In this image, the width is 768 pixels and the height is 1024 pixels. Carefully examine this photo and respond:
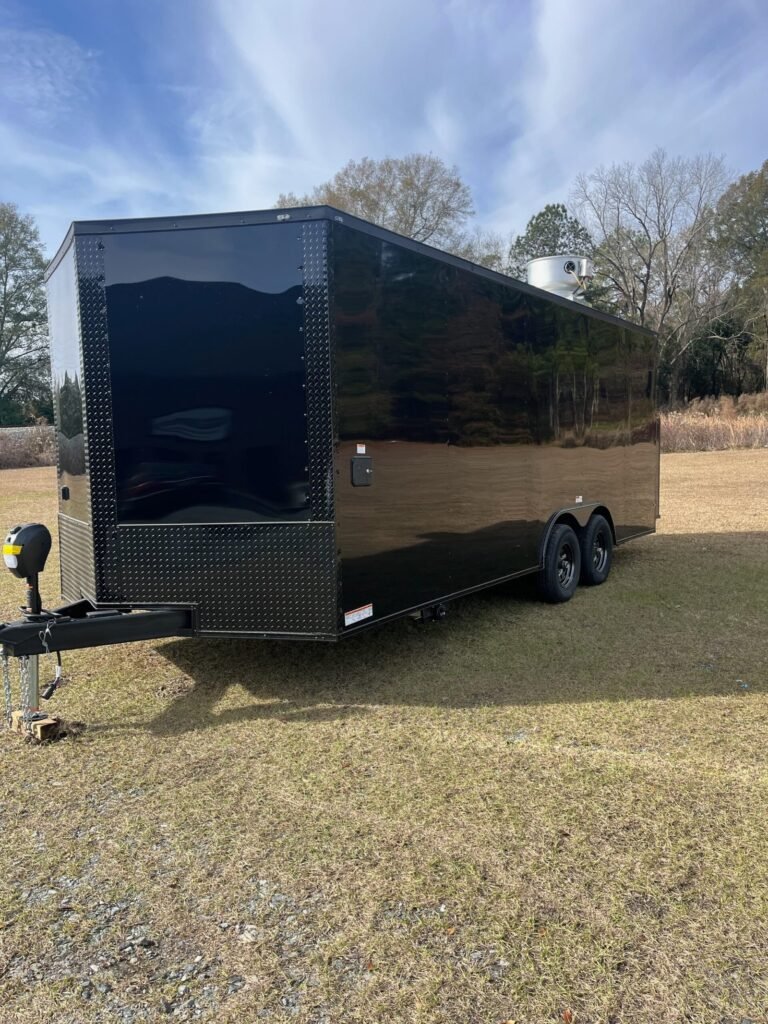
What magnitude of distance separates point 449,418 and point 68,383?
2526 millimetres

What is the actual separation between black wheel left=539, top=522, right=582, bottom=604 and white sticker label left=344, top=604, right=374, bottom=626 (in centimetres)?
264

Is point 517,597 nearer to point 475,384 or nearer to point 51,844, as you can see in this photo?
point 475,384

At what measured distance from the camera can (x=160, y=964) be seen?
95.2 inches

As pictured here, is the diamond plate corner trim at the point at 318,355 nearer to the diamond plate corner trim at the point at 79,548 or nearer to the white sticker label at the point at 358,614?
the white sticker label at the point at 358,614

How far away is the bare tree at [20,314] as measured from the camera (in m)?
47.7

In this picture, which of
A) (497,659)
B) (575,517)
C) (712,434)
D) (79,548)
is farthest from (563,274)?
(712,434)

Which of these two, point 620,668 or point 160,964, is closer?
point 160,964

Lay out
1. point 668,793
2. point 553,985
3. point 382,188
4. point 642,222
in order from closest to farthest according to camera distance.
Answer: point 553,985
point 668,793
point 382,188
point 642,222

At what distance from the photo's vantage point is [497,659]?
5527mm

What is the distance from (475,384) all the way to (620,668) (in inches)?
89.2

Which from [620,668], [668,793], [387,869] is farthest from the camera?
[620,668]

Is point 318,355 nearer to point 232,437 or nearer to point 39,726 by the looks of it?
point 232,437

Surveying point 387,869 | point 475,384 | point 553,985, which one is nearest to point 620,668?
point 475,384

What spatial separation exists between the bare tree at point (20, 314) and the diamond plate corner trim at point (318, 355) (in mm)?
47767
